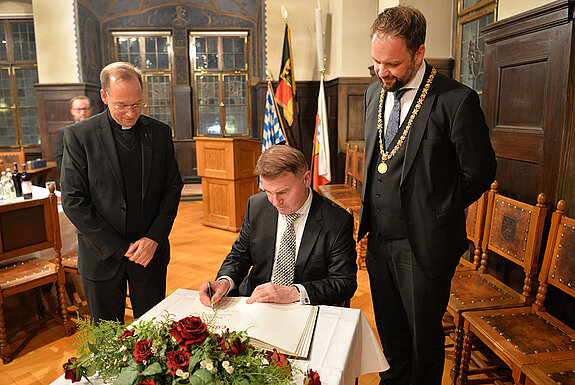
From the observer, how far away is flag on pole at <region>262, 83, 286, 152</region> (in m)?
6.13

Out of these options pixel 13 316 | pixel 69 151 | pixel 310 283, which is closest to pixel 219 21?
pixel 13 316

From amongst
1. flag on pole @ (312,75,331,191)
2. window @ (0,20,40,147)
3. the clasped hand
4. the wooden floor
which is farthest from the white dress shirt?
window @ (0,20,40,147)

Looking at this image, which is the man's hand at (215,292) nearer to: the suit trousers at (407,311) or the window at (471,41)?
the suit trousers at (407,311)

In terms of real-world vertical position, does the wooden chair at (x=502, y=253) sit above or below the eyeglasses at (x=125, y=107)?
below

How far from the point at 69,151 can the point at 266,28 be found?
6238 millimetres

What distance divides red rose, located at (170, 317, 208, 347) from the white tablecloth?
344 millimetres

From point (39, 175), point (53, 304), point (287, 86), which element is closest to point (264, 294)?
point (53, 304)

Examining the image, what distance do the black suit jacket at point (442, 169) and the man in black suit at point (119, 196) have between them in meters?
1.23

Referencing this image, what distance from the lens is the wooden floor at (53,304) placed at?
281 centimetres

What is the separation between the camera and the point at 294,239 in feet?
6.48

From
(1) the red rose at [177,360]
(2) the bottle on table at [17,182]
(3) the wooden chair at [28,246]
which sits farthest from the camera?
(2) the bottle on table at [17,182]

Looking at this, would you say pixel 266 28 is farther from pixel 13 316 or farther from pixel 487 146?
pixel 487 146

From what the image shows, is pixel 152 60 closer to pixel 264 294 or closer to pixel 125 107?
pixel 125 107

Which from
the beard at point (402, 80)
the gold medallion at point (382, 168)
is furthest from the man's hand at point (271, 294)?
the beard at point (402, 80)
